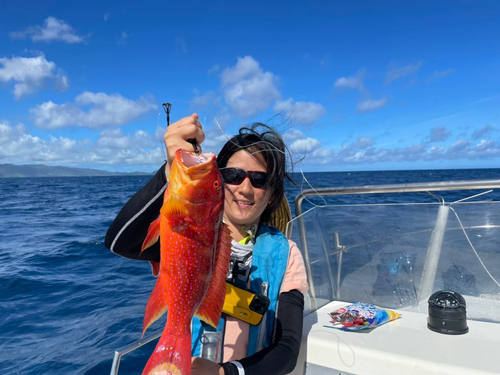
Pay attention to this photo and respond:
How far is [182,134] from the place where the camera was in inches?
65.4

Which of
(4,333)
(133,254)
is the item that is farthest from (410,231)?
(4,333)

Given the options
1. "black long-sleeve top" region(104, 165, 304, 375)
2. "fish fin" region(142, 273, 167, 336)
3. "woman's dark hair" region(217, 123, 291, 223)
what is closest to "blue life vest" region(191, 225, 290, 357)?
"black long-sleeve top" region(104, 165, 304, 375)

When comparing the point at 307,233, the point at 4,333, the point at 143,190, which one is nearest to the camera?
the point at 143,190

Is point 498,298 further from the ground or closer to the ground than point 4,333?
further from the ground

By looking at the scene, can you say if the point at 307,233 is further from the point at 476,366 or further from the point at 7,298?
the point at 7,298

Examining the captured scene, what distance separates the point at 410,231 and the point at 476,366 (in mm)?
1296

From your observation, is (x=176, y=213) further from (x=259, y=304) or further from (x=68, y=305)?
(x=68, y=305)


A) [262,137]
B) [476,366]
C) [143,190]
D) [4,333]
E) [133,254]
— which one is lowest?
[4,333]

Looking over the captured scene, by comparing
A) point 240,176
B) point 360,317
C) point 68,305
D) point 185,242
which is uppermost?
point 240,176

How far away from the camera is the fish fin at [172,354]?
1.45 meters

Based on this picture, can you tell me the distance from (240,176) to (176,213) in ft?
2.56

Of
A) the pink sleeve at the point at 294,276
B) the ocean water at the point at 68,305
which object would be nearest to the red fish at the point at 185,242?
the pink sleeve at the point at 294,276

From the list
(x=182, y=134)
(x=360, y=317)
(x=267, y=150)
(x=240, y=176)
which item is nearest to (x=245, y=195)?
(x=240, y=176)

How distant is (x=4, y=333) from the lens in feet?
19.7
